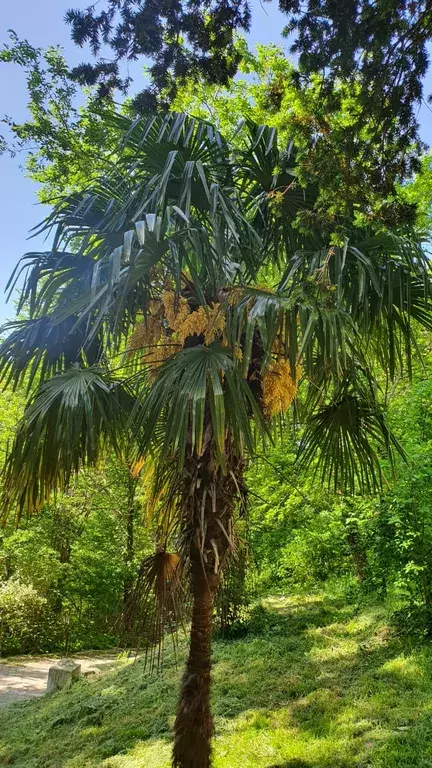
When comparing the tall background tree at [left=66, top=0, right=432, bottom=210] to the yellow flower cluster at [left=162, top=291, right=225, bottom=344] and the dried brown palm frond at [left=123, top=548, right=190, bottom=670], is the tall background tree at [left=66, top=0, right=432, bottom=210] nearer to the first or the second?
the yellow flower cluster at [left=162, top=291, right=225, bottom=344]

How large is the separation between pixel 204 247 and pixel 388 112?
1.09 m

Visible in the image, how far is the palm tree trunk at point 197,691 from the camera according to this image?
3.00 meters

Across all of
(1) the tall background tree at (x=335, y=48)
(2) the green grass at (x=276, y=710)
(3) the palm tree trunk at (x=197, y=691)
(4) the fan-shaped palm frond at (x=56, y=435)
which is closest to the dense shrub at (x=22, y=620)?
(2) the green grass at (x=276, y=710)

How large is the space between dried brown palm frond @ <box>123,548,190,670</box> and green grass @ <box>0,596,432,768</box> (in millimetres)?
1183

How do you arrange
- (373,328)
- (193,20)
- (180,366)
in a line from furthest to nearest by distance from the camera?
(373,328)
(180,366)
(193,20)

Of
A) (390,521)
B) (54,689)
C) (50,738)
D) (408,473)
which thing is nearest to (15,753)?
(50,738)

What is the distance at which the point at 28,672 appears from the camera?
8664mm

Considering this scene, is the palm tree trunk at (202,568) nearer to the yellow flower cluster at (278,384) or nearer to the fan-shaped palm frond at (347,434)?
the yellow flower cluster at (278,384)

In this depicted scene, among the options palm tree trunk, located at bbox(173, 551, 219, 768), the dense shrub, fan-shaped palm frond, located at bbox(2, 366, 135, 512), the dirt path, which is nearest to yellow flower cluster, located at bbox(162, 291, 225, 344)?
fan-shaped palm frond, located at bbox(2, 366, 135, 512)

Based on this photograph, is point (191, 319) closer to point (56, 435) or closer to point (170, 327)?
point (170, 327)

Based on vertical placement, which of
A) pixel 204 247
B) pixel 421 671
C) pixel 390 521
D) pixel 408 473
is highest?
pixel 204 247

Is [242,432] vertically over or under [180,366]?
under

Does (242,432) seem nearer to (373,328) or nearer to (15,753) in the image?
(373,328)

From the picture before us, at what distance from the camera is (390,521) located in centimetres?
488
